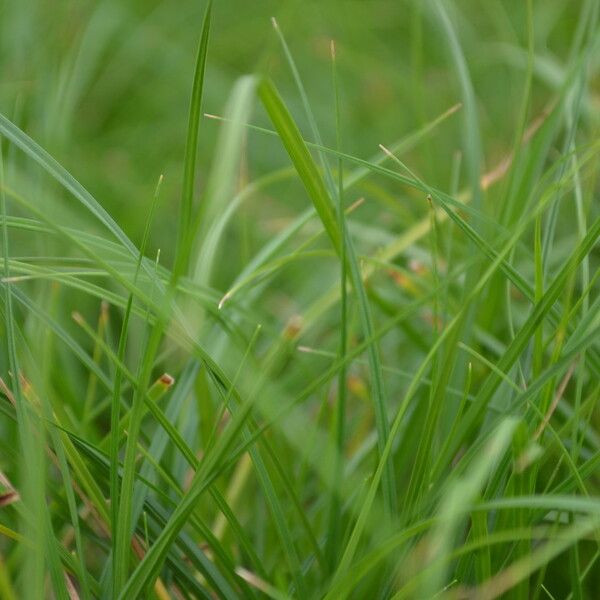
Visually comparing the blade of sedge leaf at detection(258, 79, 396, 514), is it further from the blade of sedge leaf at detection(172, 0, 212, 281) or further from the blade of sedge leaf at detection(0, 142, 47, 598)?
the blade of sedge leaf at detection(0, 142, 47, 598)

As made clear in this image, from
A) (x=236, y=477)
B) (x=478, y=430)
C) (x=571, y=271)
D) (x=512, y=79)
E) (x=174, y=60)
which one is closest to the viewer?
(x=571, y=271)

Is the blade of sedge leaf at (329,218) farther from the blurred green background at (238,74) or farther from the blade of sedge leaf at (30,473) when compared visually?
the blurred green background at (238,74)

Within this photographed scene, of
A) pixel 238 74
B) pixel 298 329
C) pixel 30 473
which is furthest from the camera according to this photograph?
pixel 238 74

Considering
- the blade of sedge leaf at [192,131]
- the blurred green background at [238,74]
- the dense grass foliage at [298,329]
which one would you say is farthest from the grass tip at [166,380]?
the blurred green background at [238,74]

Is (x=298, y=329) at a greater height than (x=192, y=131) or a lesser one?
lesser

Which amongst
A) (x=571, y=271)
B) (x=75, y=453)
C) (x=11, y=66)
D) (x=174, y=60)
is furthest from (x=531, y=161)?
(x=174, y=60)

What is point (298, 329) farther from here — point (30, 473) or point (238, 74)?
point (238, 74)

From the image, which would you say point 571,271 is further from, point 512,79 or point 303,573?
point 512,79

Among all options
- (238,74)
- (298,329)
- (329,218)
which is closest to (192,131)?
(329,218)

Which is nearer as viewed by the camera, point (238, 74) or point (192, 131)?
point (192, 131)
